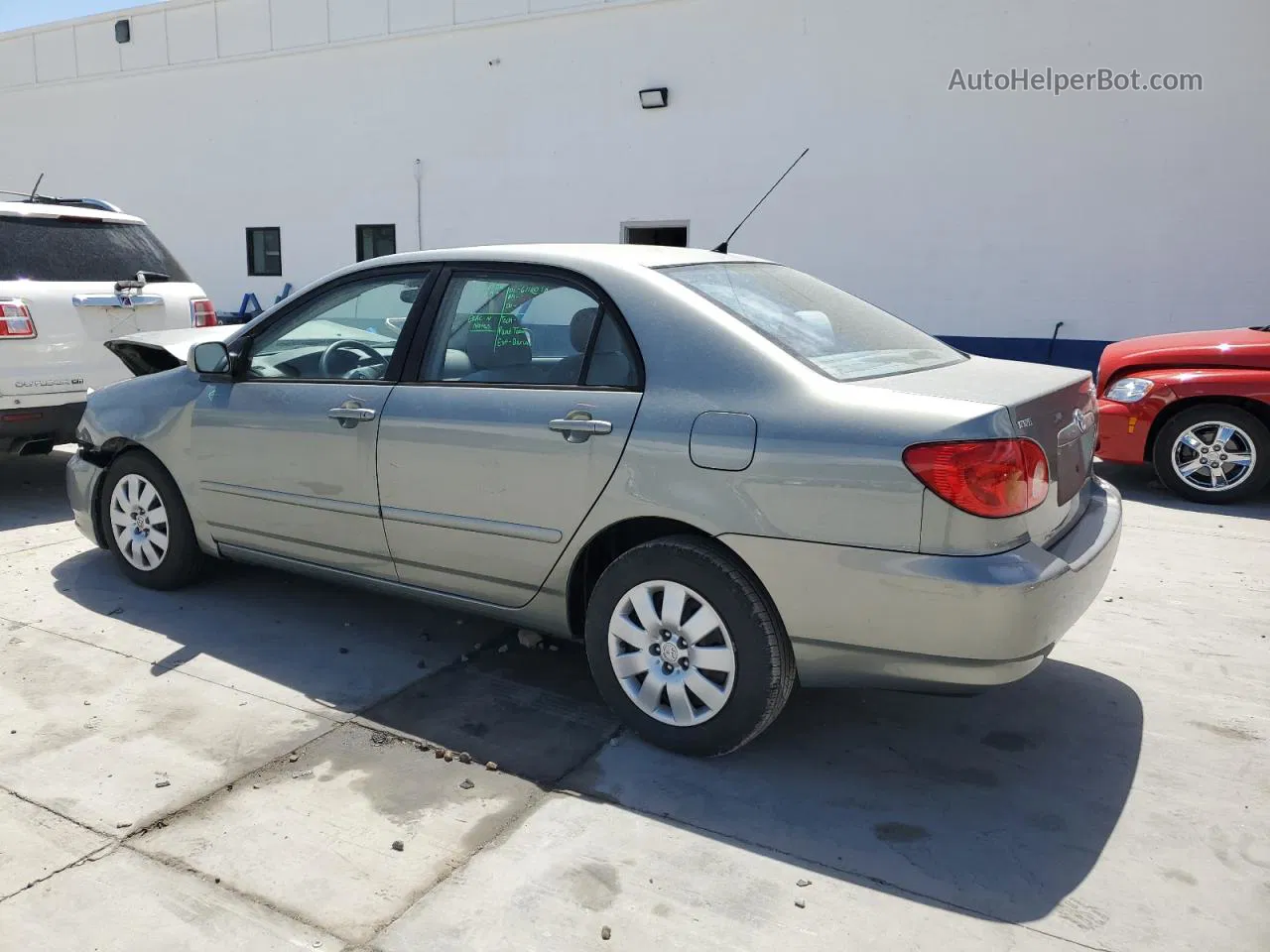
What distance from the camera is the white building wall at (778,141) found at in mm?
9984

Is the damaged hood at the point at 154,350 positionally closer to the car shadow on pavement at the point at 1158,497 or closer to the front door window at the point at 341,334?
the front door window at the point at 341,334

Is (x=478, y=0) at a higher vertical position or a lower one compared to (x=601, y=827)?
higher

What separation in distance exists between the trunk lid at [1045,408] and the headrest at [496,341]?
1253 millimetres

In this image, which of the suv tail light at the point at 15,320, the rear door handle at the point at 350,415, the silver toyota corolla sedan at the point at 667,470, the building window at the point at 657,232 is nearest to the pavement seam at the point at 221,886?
the silver toyota corolla sedan at the point at 667,470

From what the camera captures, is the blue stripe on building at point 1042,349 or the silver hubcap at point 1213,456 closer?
the silver hubcap at point 1213,456

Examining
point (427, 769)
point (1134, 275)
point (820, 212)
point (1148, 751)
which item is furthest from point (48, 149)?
point (1148, 751)

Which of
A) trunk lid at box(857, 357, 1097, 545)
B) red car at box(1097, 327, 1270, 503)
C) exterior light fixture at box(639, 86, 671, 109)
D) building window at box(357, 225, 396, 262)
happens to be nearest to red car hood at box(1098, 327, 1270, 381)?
red car at box(1097, 327, 1270, 503)

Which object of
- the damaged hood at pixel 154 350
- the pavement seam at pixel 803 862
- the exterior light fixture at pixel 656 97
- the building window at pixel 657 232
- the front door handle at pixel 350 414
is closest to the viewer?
the pavement seam at pixel 803 862

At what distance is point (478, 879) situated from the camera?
269 centimetres

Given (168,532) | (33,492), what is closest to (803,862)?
(168,532)

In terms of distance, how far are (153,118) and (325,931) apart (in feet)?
57.1

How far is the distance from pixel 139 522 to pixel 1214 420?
6514 millimetres

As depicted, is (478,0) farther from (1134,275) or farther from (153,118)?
(1134,275)

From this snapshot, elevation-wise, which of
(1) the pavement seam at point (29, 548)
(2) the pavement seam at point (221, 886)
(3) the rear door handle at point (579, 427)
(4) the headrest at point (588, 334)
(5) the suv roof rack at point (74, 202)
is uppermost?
(5) the suv roof rack at point (74, 202)
